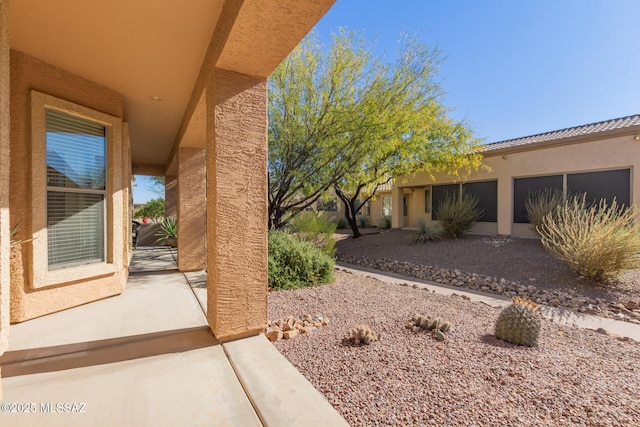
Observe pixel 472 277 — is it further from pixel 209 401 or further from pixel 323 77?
pixel 209 401

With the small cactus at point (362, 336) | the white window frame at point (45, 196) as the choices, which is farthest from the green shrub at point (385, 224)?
the white window frame at point (45, 196)

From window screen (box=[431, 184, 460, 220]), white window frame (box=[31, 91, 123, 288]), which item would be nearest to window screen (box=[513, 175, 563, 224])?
window screen (box=[431, 184, 460, 220])

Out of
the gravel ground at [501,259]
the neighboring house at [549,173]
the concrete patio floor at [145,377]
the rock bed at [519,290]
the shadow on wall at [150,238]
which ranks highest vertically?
the neighboring house at [549,173]

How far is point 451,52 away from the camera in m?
8.16

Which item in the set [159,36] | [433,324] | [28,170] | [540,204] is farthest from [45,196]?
[540,204]

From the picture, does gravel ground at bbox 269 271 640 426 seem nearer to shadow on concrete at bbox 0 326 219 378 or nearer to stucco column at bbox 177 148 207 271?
shadow on concrete at bbox 0 326 219 378

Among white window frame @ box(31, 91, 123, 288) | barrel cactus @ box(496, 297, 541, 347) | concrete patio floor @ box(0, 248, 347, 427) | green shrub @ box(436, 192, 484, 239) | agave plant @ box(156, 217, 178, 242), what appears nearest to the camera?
concrete patio floor @ box(0, 248, 347, 427)

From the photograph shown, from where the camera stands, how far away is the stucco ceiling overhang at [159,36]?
7.32 ft

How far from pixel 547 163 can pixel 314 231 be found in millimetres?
9578

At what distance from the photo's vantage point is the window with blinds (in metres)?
3.73

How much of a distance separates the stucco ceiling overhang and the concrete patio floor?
280cm

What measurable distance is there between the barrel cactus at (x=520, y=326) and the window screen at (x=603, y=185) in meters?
9.66

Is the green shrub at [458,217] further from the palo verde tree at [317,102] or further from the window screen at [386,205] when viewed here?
the window screen at [386,205]

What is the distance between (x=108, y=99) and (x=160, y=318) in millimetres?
3293
